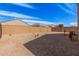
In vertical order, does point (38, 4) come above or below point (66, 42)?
above

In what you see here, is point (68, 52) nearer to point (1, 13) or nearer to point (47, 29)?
point (47, 29)

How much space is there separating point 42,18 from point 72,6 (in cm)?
81

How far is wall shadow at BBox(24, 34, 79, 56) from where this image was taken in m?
5.38

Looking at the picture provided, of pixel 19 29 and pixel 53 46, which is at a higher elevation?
pixel 19 29

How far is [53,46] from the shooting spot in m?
5.47

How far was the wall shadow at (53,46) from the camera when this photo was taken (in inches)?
212

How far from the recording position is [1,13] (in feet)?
17.5

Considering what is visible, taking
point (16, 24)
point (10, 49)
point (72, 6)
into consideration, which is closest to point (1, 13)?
point (16, 24)

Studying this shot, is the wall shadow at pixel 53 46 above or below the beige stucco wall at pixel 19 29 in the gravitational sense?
below

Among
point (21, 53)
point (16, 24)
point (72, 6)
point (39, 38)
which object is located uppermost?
point (72, 6)

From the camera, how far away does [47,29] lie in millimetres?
5480

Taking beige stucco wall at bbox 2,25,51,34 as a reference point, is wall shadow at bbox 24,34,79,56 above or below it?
below

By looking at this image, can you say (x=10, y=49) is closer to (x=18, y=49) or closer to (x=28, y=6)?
(x=18, y=49)

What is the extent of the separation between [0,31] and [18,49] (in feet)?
2.15
